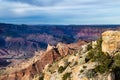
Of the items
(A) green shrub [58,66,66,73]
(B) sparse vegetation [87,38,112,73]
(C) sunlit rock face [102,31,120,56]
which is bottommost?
(A) green shrub [58,66,66,73]

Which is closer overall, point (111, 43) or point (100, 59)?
point (100, 59)

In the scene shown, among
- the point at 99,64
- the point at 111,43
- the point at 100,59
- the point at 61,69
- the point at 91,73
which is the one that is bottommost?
the point at 61,69

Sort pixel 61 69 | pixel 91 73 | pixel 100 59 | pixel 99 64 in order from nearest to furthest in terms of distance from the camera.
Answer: pixel 91 73 → pixel 99 64 → pixel 100 59 → pixel 61 69

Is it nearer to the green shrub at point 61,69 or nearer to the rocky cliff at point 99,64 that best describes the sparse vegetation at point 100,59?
the rocky cliff at point 99,64

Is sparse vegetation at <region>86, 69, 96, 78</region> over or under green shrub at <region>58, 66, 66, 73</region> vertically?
over

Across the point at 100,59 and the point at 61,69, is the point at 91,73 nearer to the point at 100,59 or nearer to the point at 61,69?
the point at 100,59

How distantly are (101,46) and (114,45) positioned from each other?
3.78 m

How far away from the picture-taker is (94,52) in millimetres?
52469

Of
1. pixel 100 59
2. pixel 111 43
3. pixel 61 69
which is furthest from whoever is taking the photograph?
pixel 61 69

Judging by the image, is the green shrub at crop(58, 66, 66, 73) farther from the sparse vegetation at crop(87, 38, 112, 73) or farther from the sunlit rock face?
the sunlit rock face

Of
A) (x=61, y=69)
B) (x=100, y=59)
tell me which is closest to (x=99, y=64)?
(x=100, y=59)

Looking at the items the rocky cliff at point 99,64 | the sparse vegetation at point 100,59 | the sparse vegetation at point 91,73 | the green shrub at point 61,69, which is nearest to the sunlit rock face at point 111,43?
the rocky cliff at point 99,64

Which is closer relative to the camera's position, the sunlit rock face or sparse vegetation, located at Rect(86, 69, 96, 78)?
sparse vegetation, located at Rect(86, 69, 96, 78)

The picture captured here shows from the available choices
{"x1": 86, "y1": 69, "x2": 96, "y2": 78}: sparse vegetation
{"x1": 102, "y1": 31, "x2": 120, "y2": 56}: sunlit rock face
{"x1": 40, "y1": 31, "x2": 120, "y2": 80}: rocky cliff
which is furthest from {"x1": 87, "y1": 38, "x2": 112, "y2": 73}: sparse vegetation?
{"x1": 102, "y1": 31, "x2": 120, "y2": 56}: sunlit rock face
